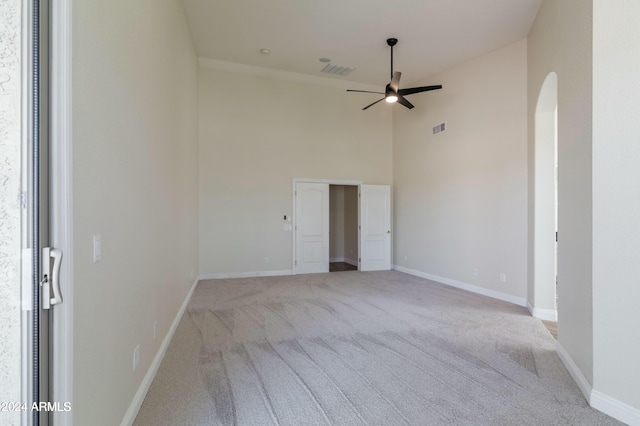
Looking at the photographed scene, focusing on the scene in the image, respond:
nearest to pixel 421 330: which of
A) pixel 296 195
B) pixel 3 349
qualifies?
pixel 3 349

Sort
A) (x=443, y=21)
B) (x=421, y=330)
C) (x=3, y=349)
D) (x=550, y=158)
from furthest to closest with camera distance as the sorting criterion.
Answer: (x=443, y=21)
(x=550, y=158)
(x=421, y=330)
(x=3, y=349)

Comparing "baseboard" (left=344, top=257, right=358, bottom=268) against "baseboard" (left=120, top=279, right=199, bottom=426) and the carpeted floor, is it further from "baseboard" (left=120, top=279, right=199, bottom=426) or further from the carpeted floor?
"baseboard" (left=120, top=279, right=199, bottom=426)

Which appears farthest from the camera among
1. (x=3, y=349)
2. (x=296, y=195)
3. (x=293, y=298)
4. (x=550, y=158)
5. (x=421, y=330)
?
(x=296, y=195)

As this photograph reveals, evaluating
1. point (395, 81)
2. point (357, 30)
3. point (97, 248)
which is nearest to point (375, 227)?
point (395, 81)

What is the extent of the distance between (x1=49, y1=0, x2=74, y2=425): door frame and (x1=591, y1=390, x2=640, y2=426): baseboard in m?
3.09

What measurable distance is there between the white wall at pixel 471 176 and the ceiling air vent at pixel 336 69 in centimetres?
167

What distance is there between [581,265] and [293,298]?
363 centimetres

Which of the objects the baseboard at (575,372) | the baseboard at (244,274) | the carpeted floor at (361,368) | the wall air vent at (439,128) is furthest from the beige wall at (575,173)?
the baseboard at (244,274)

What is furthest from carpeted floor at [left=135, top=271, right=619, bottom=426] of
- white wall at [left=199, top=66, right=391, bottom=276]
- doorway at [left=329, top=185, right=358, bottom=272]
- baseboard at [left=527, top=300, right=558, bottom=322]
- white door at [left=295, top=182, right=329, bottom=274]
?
doorway at [left=329, top=185, right=358, bottom=272]

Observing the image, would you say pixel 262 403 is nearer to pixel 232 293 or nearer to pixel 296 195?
pixel 232 293

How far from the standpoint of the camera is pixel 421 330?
361 centimetres

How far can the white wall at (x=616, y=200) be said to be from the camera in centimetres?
207

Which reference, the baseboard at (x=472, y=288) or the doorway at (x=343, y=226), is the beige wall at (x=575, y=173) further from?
the doorway at (x=343, y=226)

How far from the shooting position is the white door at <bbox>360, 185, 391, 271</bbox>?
24.5 feet
